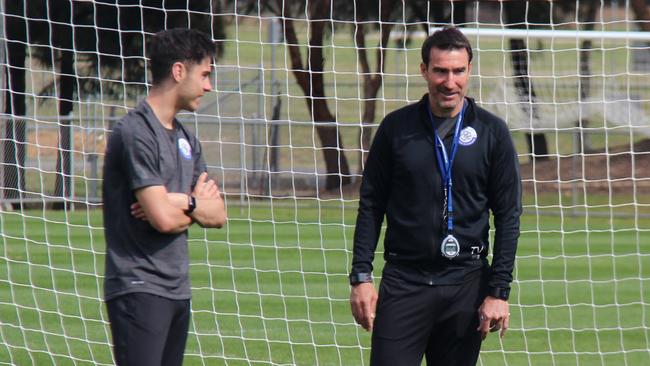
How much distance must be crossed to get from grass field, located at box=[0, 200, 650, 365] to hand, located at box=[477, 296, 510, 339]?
3.36 metres

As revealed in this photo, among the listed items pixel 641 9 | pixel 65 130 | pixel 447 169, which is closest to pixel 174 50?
pixel 447 169

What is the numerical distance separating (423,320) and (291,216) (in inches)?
415

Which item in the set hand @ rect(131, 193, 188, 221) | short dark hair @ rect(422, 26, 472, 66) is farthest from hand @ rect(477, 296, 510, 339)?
hand @ rect(131, 193, 188, 221)

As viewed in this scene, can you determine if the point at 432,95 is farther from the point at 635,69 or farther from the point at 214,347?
the point at 635,69

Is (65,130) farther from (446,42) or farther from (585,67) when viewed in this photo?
(446,42)

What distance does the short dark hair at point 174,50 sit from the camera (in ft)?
14.3

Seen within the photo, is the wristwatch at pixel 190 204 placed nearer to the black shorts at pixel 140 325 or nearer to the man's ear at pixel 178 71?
the black shorts at pixel 140 325

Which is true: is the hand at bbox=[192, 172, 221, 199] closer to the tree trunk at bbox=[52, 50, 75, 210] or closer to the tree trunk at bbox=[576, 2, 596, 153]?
the tree trunk at bbox=[52, 50, 75, 210]

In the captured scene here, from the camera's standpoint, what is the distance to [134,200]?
4.35m

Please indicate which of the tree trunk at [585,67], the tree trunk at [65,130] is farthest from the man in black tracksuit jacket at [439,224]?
the tree trunk at [585,67]

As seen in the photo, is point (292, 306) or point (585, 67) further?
point (585, 67)

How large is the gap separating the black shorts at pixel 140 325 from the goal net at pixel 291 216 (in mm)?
3605

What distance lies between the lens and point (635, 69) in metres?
35.9

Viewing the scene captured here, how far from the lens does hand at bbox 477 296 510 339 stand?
4.73 metres
